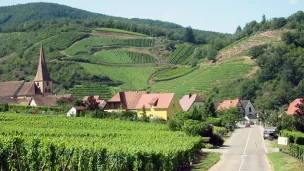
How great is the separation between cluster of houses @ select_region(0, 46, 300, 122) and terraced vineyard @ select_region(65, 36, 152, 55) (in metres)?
45.5

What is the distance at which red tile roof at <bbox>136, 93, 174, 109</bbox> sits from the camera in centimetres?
8025

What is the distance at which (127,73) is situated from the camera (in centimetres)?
14300

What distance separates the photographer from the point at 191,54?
191m

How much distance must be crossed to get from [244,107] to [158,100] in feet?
167

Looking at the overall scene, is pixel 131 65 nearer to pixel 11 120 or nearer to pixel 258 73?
pixel 258 73

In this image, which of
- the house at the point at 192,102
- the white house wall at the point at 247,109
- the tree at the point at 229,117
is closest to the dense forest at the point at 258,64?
the white house wall at the point at 247,109

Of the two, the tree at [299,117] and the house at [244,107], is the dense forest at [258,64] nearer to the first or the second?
the house at [244,107]

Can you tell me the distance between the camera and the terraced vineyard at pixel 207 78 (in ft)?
407

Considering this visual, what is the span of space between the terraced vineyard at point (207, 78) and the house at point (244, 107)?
524 centimetres

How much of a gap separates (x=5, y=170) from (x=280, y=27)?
152m

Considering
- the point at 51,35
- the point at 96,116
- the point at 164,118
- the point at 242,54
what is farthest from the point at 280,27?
the point at 96,116

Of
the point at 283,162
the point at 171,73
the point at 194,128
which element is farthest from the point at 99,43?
the point at 283,162

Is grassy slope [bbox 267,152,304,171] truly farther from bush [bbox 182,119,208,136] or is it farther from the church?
the church

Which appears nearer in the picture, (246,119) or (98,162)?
(98,162)
